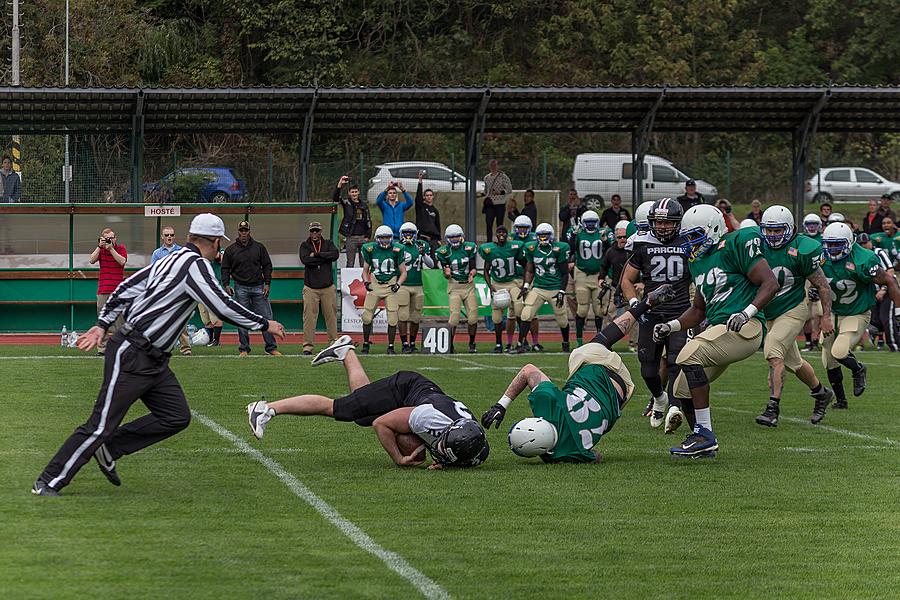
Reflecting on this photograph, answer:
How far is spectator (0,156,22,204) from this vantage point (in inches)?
950

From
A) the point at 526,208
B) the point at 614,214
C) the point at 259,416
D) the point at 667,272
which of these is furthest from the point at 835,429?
the point at 526,208

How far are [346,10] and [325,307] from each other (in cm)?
2270

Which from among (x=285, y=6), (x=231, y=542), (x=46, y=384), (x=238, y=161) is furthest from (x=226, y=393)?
(x=285, y=6)

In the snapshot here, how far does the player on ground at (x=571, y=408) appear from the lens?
9.26 metres

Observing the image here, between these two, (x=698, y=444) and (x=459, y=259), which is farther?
(x=459, y=259)

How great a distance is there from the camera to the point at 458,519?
751 centimetres

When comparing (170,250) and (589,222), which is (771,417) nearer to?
(170,250)

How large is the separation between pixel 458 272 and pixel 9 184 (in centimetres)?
831

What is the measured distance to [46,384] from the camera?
14.7 meters

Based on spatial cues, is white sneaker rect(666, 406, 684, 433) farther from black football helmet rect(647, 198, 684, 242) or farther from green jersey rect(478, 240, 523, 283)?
green jersey rect(478, 240, 523, 283)

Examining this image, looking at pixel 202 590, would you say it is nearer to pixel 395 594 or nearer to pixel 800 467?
pixel 395 594

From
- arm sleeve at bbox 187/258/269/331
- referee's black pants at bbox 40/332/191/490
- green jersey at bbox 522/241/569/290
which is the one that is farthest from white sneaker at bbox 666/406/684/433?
green jersey at bbox 522/241/569/290

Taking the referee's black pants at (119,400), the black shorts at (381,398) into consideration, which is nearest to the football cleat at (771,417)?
the black shorts at (381,398)

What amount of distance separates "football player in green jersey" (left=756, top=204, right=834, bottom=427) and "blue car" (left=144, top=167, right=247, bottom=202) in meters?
14.7
